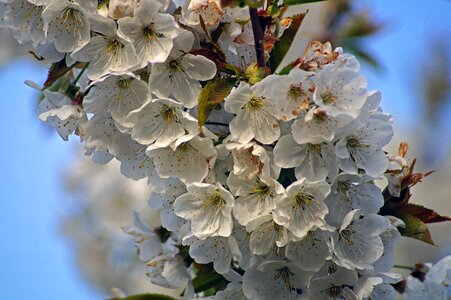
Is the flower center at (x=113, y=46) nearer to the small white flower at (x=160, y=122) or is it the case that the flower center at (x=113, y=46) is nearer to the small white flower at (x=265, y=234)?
the small white flower at (x=160, y=122)

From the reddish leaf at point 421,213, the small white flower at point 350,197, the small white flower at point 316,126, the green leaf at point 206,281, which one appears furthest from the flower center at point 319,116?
the green leaf at point 206,281

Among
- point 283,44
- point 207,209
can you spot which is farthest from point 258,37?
point 207,209

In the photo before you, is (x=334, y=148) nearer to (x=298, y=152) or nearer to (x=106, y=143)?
(x=298, y=152)

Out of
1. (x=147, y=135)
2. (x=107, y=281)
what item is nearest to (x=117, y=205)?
(x=107, y=281)

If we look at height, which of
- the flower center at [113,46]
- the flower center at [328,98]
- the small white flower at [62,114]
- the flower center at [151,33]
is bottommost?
the small white flower at [62,114]

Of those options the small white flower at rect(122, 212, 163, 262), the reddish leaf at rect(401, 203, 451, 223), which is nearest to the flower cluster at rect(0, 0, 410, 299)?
the reddish leaf at rect(401, 203, 451, 223)

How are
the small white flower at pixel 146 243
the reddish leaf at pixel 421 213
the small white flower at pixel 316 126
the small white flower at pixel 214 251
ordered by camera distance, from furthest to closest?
the small white flower at pixel 146 243 < the reddish leaf at pixel 421 213 < the small white flower at pixel 214 251 < the small white flower at pixel 316 126
